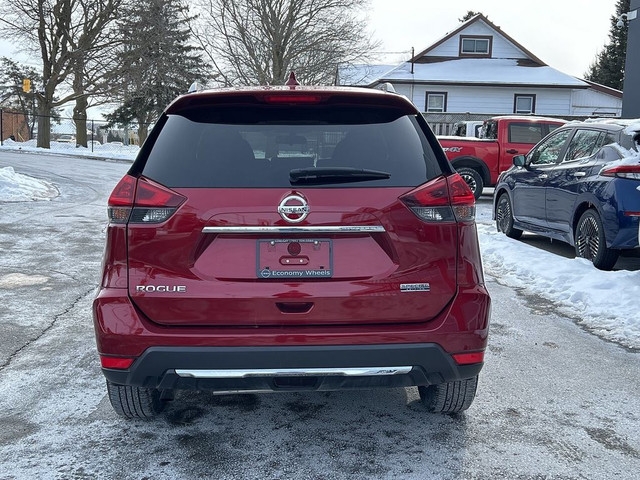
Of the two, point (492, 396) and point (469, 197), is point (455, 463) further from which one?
point (469, 197)

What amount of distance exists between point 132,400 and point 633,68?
17865 mm

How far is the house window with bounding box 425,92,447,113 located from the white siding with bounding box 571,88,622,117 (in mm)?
9276

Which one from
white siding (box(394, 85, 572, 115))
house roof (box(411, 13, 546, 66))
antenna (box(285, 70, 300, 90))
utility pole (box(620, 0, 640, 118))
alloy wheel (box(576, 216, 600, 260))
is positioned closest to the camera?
antenna (box(285, 70, 300, 90))

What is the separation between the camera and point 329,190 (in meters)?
3.00

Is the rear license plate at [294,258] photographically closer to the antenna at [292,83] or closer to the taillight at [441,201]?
the taillight at [441,201]

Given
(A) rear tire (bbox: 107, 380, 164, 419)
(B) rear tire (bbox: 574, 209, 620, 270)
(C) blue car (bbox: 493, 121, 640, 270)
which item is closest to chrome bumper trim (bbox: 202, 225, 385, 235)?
(A) rear tire (bbox: 107, 380, 164, 419)

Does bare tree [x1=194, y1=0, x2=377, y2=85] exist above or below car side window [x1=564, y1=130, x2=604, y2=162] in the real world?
above

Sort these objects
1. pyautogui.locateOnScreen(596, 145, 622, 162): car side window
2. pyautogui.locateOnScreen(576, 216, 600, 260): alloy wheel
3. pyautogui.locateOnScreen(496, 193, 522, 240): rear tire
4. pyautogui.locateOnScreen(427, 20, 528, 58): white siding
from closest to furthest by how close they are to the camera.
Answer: pyautogui.locateOnScreen(596, 145, 622, 162): car side window → pyautogui.locateOnScreen(576, 216, 600, 260): alloy wheel → pyautogui.locateOnScreen(496, 193, 522, 240): rear tire → pyautogui.locateOnScreen(427, 20, 528, 58): white siding

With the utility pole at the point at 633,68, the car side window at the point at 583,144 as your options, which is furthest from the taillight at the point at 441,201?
the utility pole at the point at 633,68

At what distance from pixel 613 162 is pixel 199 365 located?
584 cm

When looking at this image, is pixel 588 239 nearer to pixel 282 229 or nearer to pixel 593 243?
pixel 593 243

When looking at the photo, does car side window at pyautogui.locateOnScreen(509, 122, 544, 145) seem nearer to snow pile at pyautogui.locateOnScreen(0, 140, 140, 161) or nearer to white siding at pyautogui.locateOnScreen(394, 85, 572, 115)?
white siding at pyautogui.locateOnScreen(394, 85, 572, 115)

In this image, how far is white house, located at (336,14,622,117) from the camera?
37.4m

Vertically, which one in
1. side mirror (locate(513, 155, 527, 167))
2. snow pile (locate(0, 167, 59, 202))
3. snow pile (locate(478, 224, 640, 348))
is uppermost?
side mirror (locate(513, 155, 527, 167))
